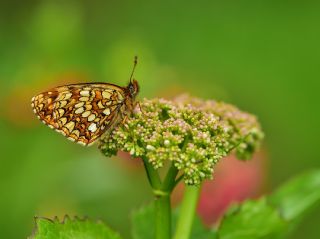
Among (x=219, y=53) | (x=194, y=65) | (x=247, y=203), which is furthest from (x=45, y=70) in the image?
(x=219, y=53)

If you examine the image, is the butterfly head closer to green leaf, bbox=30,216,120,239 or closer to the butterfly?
the butterfly

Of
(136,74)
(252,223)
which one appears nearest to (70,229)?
(252,223)

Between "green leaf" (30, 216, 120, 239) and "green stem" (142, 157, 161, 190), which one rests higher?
"green stem" (142, 157, 161, 190)

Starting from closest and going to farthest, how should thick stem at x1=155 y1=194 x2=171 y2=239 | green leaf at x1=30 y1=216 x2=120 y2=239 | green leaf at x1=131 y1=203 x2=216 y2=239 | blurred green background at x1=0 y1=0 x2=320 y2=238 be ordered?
green leaf at x1=30 y1=216 x2=120 y2=239
thick stem at x1=155 y1=194 x2=171 y2=239
green leaf at x1=131 y1=203 x2=216 y2=239
blurred green background at x1=0 y1=0 x2=320 y2=238

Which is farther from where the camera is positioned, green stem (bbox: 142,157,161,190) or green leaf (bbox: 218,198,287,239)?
green leaf (bbox: 218,198,287,239)

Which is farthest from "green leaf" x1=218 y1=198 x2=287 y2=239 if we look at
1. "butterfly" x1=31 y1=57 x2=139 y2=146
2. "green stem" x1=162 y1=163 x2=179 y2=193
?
"butterfly" x1=31 y1=57 x2=139 y2=146

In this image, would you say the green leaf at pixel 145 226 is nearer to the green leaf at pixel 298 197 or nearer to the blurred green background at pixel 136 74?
the green leaf at pixel 298 197

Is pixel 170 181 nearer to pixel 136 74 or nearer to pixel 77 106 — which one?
pixel 77 106
